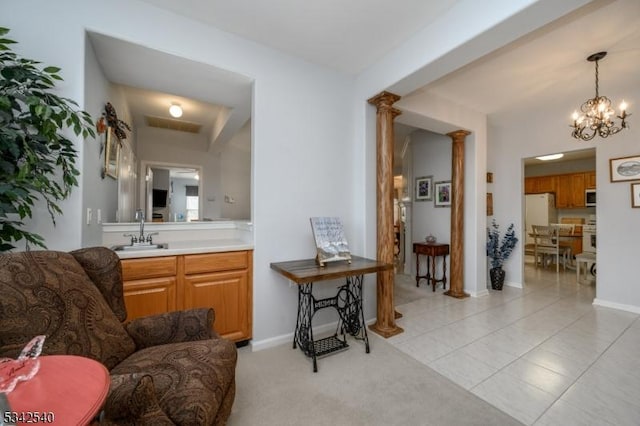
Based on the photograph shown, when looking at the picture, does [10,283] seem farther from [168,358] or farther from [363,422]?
[363,422]

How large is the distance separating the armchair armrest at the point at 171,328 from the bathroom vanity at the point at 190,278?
484 mm

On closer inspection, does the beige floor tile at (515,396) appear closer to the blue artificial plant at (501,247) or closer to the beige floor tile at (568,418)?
the beige floor tile at (568,418)

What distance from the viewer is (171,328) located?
1.59 meters

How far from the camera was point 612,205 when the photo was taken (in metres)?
3.51

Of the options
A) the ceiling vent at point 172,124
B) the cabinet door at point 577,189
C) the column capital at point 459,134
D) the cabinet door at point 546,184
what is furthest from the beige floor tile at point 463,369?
the cabinet door at point 546,184

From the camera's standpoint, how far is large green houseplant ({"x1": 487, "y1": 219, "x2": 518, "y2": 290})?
427 cm

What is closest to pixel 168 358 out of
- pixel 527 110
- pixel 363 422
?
pixel 363 422

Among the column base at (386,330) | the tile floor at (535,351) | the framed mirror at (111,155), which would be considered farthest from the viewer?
the column base at (386,330)

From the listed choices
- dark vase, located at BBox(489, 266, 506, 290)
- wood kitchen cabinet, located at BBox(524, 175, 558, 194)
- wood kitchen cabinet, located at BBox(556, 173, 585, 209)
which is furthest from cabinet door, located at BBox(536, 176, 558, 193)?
dark vase, located at BBox(489, 266, 506, 290)

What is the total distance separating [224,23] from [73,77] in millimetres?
1172

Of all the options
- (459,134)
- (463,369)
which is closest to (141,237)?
(463,369)

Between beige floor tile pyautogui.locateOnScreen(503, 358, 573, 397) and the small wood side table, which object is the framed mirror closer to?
beige floor tile pyautogui.locateOnScreen(503, 358, 573, 397)

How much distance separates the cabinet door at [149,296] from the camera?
6.51 ft

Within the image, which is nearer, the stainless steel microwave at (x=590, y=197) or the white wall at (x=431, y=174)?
the white wall at (x=431, y=174)
